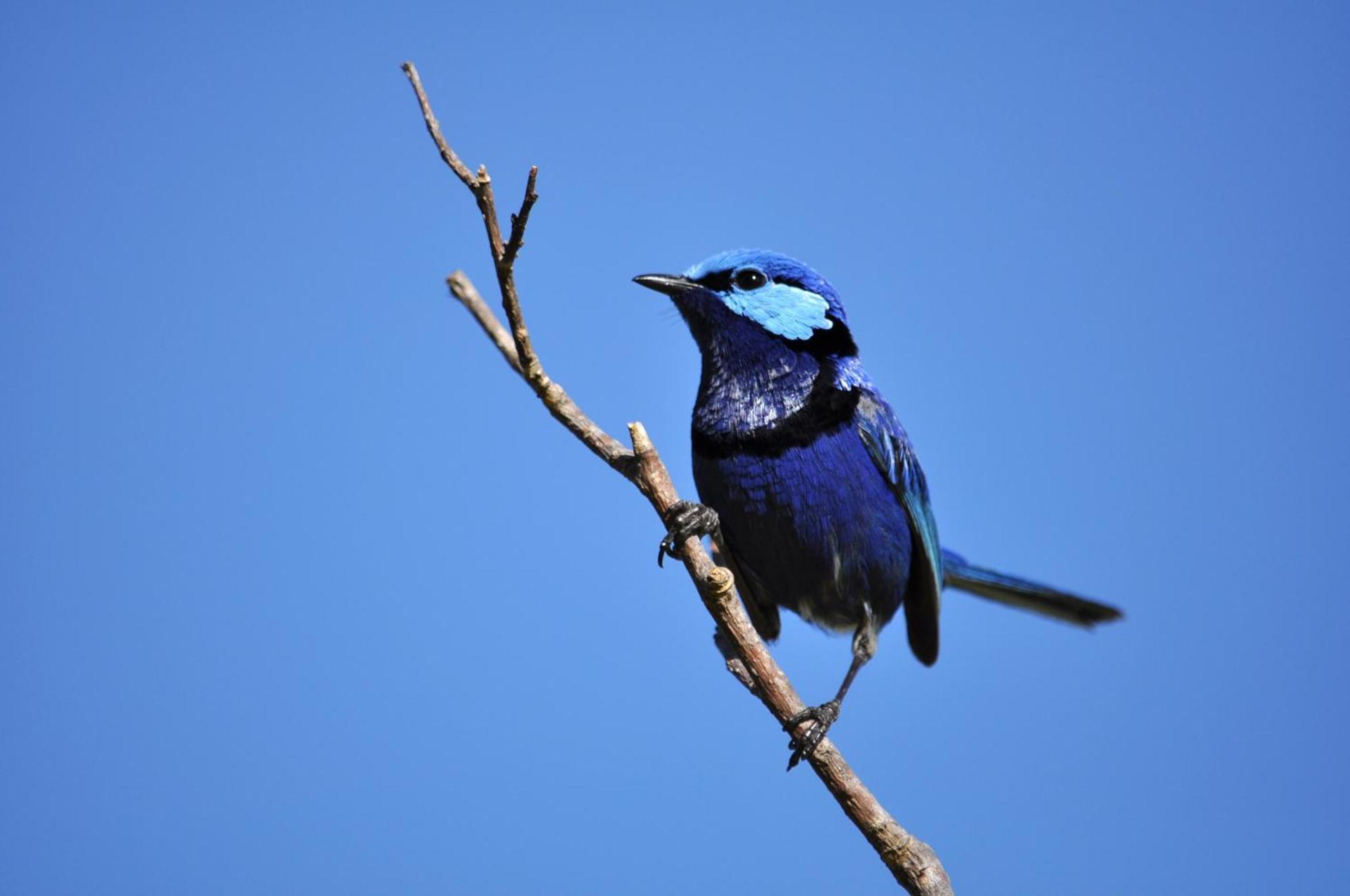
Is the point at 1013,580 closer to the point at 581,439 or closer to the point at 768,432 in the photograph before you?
the point at 768,432

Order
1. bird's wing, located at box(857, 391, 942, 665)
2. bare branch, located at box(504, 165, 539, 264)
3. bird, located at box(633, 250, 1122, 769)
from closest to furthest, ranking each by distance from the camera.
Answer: bare branch, located at box(504, 165, 539, 264) < bird, located at box(633, 250, 1122, 769) < bird's wing, located at box(857, 391, 942, 665)

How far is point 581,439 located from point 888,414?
4.98 feet

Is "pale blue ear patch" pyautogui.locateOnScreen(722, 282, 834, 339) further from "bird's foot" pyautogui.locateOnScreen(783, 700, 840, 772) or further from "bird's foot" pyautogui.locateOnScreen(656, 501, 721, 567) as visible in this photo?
"bird's foot" pyautogui.locateOnScreen(783, 700, 840, 772)

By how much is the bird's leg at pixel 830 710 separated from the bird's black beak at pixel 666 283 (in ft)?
4.37

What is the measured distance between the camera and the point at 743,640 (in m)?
3.03

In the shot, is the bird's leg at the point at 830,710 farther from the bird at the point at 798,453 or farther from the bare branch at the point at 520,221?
the bare branch at the point at 520,221

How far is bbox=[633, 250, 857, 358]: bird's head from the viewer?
4.20 m

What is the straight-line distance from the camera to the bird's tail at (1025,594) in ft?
17.6

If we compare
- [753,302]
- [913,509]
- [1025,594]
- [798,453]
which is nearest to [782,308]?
[753,302]

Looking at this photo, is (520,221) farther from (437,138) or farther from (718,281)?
(718,281)

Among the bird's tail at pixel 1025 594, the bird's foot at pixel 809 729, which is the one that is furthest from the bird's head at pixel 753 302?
the bird's tail at pixel 1025 594

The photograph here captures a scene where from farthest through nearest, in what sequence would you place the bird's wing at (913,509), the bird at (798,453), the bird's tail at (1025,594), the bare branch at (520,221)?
the bird's tail at (1025,594) < the bird's wing at (913,509) < the bird at (798,453) < the bare branch at (520,221)

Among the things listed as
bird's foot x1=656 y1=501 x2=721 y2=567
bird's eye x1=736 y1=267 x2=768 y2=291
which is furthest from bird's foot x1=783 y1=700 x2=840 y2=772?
bird's eye x1=736 y1=267 x2=768 y2=291

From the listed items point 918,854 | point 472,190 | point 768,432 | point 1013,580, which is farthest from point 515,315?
point 1013,580
